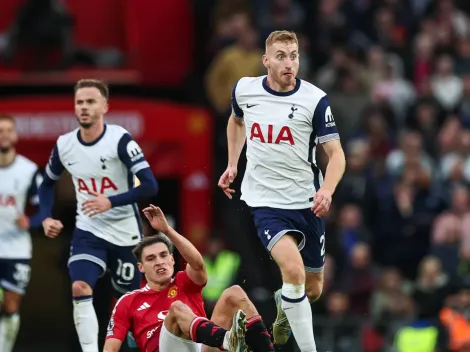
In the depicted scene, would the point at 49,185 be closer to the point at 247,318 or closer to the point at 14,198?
the point at 14,198

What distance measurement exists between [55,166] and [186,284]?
191 centimetres

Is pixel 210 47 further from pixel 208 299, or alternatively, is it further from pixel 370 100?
pixel 208 299

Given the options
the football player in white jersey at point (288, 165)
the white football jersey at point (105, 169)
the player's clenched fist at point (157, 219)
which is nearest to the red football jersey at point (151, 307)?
the player's clenched fist at point (157, 219)

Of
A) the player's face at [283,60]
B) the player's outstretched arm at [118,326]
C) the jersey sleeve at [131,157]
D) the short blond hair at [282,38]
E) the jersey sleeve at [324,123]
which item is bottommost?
the player's outstretched arm at [118,326]

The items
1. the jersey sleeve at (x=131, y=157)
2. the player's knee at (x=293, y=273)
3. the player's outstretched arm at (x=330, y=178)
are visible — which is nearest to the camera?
the player's outstretched arm at (x=330, y=178)

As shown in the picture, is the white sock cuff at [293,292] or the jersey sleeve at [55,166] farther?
the jersey sleeve at [55,166]

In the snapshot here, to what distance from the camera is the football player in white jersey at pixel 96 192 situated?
44.7 feet

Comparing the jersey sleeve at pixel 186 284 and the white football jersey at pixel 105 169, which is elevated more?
the white football jersey at pixel 105 169

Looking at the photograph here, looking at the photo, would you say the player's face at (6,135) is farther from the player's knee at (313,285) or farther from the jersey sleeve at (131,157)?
the player's knee at (313,285)

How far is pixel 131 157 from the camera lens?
1359 cm

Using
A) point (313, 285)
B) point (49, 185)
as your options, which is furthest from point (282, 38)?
point (49, 185)

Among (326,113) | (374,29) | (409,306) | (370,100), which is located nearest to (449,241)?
(409,306)

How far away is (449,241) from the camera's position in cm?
1906

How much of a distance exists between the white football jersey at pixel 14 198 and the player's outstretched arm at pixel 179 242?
2.97 m
